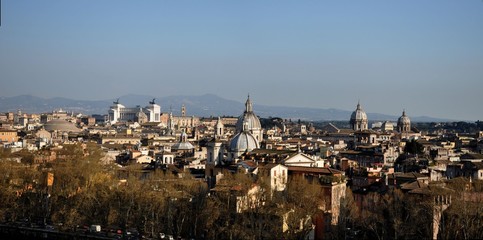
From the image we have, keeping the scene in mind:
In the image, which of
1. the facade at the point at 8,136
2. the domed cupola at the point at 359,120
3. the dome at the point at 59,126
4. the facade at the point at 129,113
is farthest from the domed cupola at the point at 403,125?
the facade at the point at 129,113

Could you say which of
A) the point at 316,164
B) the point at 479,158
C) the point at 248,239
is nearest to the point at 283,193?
the point at 248,239

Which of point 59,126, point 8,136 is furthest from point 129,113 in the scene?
point 8,136

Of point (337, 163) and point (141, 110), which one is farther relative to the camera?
point (141, 110)

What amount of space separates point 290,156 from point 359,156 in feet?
61.7

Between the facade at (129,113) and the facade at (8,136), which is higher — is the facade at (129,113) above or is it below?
above

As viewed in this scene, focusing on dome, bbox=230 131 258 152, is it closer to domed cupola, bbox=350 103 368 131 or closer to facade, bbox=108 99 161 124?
domed cupola, bbox=350 103 368 131

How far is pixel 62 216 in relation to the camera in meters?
30.3

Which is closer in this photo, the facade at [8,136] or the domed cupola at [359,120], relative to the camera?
the facade at [8,136]

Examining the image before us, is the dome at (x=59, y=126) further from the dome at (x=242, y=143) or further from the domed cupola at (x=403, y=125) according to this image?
the dome at (x=242, y=143)

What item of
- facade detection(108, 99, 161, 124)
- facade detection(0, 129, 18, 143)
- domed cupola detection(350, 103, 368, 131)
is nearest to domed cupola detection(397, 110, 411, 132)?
domed cupola detection(350, 103, 368, 131)

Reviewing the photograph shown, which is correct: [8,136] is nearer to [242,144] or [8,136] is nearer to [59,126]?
[242,144]

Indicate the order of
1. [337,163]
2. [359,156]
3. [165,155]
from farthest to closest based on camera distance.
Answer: [359,156] → [165,155] → [337,163]

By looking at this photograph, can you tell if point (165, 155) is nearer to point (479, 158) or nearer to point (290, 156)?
point (290, 156)

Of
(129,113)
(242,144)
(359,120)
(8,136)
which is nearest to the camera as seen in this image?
(242,144)
